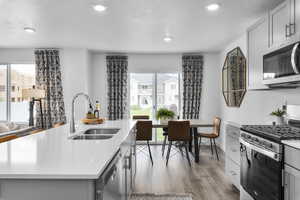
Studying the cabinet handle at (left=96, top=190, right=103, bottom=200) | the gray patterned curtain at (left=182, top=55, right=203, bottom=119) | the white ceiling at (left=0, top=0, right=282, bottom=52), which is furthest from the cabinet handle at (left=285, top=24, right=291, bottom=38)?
the gray patterned curtain at (left=182, top=55, right=203, bottom=119)

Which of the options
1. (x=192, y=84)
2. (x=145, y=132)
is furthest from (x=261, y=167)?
(x=192, y=84)

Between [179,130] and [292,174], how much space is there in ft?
8.70

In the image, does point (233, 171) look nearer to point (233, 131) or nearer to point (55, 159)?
point (233, 131)

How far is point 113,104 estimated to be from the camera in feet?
19.8

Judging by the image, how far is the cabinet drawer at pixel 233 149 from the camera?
2.94 metres

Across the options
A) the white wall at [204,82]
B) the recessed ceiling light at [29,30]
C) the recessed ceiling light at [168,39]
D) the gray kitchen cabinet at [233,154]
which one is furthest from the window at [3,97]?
the gray kitchen cabinet at [233,154]

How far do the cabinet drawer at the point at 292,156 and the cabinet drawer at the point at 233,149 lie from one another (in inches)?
41.7

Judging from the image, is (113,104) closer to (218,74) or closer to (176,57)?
(176,57)

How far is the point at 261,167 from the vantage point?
223 cm

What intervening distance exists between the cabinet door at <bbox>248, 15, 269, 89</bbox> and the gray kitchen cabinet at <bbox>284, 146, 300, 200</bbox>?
1.18m

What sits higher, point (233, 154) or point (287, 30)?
point (287, 30)

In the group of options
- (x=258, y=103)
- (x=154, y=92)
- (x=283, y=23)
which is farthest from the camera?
(x=154, y=92)

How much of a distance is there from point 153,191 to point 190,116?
316 centimetres

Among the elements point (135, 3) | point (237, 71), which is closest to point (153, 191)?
point (135, 3)
